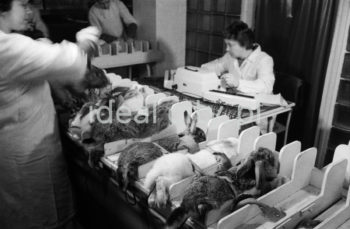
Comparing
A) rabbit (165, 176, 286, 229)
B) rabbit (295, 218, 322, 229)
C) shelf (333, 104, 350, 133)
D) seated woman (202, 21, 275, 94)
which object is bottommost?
shelf (333, 104, 350, 133)

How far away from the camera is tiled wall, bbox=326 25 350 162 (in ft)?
9.16

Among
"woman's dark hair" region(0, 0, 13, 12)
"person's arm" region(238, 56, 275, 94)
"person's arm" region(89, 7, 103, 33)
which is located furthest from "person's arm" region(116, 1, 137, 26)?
"woman's dark hair" region(0, 0, 13, 12)

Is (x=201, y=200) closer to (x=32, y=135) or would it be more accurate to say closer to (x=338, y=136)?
(x=32, y=135)

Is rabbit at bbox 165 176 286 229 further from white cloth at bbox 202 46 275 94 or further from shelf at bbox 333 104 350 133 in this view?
shelf at bbox 333 104 350 133

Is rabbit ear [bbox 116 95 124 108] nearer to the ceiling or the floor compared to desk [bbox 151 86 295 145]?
nearer to the ceiling

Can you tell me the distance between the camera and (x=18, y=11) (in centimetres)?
160

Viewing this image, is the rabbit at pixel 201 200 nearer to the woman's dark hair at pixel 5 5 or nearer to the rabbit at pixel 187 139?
the rabbit at pixel 187 139

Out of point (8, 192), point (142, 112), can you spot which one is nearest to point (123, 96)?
point (142, 112)

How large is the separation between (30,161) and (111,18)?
2.86 metres

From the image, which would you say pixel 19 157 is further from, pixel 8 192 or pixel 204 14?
pixel 204 14

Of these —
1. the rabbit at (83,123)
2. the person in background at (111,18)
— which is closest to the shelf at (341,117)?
the rabbit at (83,123)

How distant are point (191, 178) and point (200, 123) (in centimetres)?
57

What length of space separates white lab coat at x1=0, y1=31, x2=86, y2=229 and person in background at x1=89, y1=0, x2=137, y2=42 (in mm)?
2613

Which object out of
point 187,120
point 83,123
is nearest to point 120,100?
point 83,123
